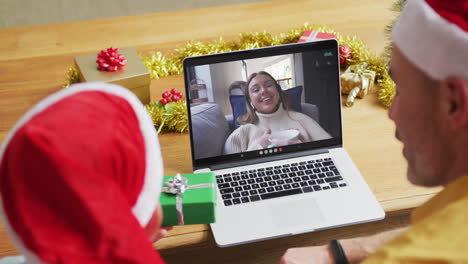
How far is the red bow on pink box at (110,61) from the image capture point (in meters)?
1.36

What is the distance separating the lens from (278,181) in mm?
1151

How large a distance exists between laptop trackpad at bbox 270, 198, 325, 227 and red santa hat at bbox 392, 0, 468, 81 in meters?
0.42

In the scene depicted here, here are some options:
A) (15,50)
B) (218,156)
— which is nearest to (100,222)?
(218,156)

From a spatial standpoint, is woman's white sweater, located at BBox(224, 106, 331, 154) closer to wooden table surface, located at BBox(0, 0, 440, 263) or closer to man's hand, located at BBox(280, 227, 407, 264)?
wooden table surface, located at BBox(0, 0, 440, 263)

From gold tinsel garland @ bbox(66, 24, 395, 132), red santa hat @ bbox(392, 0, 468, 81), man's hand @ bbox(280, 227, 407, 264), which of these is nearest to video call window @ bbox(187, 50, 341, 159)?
gold tinsel garland @ bbox(66, 24, 395, 132)

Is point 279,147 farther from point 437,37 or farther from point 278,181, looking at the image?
point 437,37

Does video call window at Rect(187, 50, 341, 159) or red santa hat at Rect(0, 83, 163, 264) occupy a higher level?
red santa hat at Rect(0, 83, 163, 264)

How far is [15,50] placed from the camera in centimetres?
163

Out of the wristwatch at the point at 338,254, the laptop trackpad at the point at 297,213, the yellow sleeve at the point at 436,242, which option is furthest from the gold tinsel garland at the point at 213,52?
the yellow sleeve at the point at 436,242

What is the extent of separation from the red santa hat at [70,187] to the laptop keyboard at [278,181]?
0.50 m

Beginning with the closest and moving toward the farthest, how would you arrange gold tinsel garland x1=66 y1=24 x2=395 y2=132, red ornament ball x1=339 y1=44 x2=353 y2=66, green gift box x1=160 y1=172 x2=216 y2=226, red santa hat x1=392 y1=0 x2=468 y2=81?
1. red santa hat x1=392 y1=0 x2=468 y2=81
2. green gift box x1=160 y1=172 x2=216 y2=226
3. gold tinsel garland x1=66 y1=24 x2=395 y2=132
4. red ornament ball x1=339 y1=44 x2=353 y2=66

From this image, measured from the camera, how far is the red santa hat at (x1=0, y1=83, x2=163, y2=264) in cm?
56

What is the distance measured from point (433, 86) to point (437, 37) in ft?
0.23

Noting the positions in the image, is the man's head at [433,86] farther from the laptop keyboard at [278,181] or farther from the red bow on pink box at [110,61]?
the red bow on pink box at [110,61]
